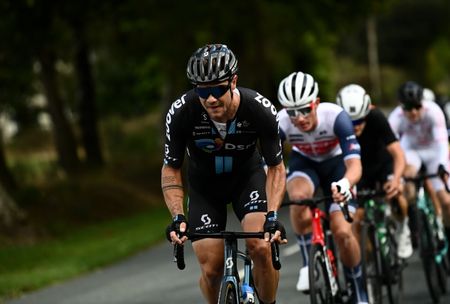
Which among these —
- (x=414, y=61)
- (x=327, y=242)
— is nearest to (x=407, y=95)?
(x=327, y=242)

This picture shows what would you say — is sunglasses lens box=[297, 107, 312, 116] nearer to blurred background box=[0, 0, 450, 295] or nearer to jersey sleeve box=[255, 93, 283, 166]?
jersey sleeve box=[255, 93, 283, 166]

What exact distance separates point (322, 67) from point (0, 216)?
39555mm

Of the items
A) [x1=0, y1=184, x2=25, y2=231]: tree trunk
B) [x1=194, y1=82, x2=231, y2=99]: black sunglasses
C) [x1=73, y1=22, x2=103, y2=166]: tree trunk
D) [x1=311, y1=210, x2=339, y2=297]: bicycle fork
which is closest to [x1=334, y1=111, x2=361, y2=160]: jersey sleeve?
[x1=311, y1=210, x2=339, y2=297]: bicycle fork

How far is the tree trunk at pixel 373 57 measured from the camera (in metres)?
74.9

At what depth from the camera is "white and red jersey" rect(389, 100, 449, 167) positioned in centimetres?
1151

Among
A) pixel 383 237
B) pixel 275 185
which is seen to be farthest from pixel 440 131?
pixel 275 185

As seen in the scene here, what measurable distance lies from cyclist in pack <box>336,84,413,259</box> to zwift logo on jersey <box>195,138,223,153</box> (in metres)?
2.95

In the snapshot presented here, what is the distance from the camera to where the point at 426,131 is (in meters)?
11.9

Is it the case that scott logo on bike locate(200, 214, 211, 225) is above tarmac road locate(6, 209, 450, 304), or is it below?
below

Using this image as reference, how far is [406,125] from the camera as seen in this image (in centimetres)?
1198

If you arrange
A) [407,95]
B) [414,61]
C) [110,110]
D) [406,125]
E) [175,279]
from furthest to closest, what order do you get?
1. [414,61]
2. [110,110]
3. [175,279]
4. [406,125]
5. [407,95]

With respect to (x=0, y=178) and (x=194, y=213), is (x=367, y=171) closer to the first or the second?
(x=194, y=213)

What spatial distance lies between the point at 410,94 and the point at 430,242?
4.70ft

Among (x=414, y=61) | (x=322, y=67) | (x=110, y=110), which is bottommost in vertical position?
(x=110, y=110)
